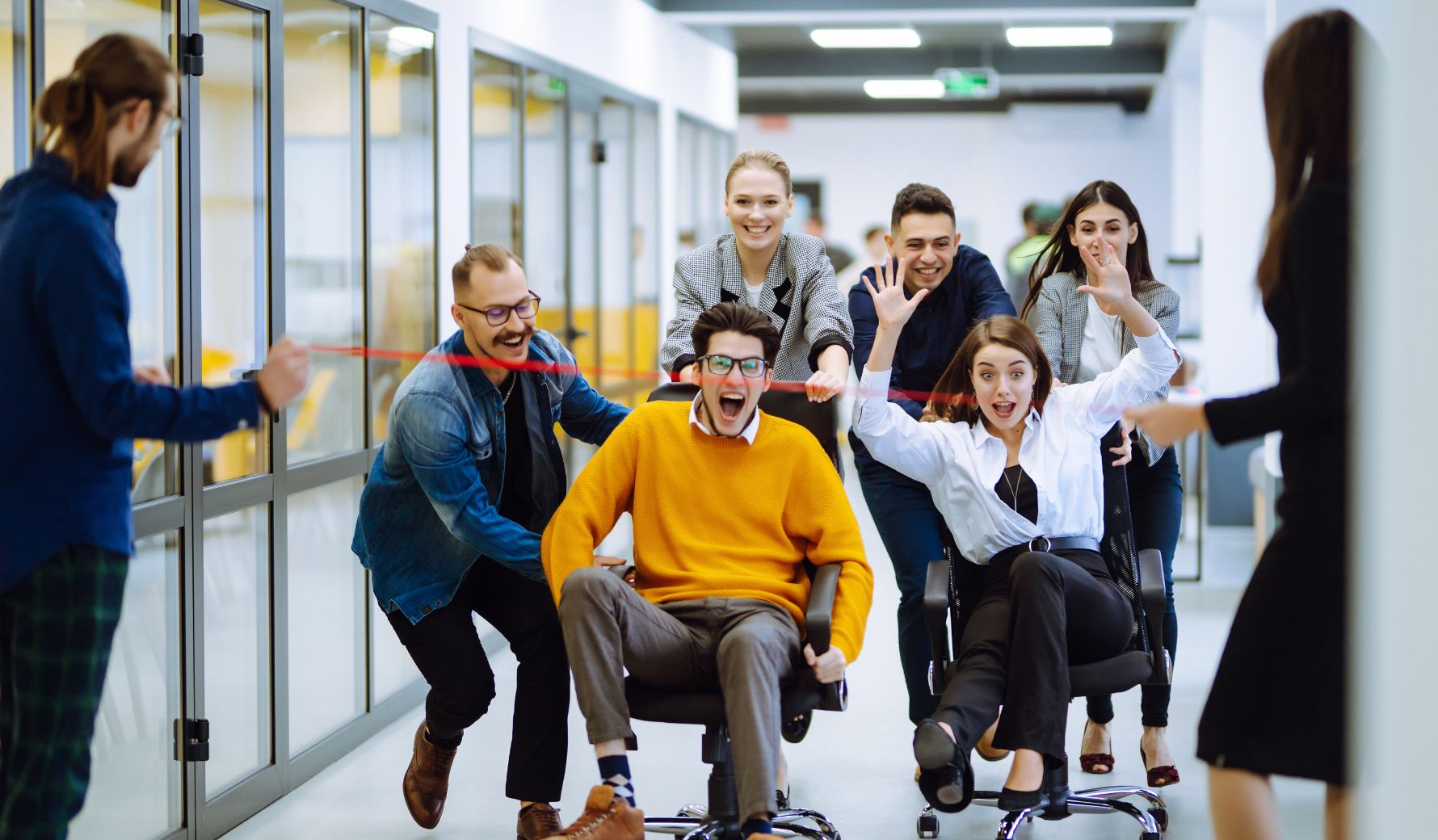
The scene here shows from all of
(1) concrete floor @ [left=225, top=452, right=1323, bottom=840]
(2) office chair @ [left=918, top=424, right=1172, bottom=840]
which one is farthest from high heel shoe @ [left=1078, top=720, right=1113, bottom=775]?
(2) office chair @ [left=918, top=424, right=1172, bottom=840]

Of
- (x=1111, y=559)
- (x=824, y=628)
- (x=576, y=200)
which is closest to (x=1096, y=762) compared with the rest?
(x=1111, y=559)

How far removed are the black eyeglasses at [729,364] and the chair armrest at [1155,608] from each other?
38.2 inches

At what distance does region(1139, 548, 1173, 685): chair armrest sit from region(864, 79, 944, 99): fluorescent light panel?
31.3ft

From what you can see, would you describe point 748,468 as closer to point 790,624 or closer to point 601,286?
point 790,624

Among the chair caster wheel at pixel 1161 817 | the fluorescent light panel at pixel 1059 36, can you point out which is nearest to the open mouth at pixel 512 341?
the chair caster wheel at pixel 1161 817

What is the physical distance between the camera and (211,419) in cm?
214

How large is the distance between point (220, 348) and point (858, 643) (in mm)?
1997

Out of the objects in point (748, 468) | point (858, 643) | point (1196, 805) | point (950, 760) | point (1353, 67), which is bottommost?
point (1196, 805)

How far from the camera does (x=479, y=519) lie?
298 cm

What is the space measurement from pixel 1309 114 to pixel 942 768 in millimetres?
1435

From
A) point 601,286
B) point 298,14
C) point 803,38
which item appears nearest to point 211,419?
point 298,14

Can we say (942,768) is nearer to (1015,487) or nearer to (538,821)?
(1015,487)

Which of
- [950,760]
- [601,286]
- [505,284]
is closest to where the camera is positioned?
[950,760]

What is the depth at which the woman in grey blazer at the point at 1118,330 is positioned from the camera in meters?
3.50
